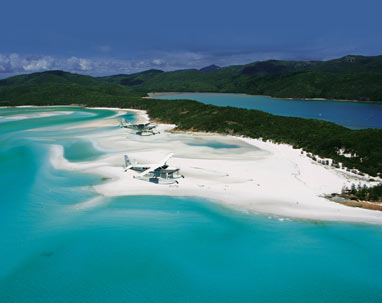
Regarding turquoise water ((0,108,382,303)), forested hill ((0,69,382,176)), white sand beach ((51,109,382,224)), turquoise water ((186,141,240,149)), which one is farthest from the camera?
turquoise water ((186,141,240,149))

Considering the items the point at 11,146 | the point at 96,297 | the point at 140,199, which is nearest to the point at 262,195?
the point at 140,199

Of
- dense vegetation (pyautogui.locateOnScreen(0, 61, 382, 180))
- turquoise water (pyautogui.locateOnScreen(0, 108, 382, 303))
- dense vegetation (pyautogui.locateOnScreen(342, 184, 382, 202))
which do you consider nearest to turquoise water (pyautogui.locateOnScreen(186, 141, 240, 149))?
dense vegetation (pyautogui.locateOnScreen(0, 61, 382, 180))

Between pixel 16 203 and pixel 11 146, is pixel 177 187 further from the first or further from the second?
pixel 11 146

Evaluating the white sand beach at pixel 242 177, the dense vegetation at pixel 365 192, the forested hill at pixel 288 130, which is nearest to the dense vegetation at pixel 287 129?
the forested hill at pixel 288 130

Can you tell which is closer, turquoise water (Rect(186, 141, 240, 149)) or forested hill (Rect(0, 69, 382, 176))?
forested hill (Rect(0, 69, 382, 176))

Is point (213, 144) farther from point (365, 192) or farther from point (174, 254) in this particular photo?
point (174, 254)

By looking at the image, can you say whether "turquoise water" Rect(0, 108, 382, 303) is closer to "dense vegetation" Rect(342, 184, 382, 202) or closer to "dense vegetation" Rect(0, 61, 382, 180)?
"dense vegetation" Rect(342, 184, 382, 202)
